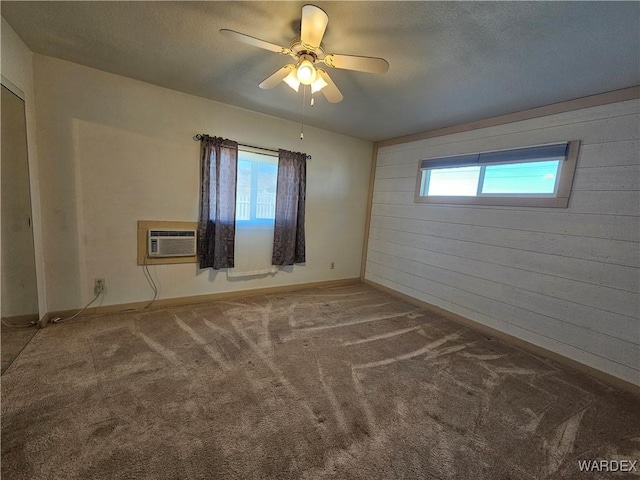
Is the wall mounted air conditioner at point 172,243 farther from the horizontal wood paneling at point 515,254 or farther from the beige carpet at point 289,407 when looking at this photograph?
the horizontal wood paneling at point 515,254

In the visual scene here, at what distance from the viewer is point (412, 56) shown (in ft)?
6.29

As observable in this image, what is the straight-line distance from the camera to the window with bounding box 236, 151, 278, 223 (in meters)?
3.33

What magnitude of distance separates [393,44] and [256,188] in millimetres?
2227

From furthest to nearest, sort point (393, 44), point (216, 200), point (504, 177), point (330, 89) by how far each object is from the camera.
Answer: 1. point (216, 200)
2. point (504, 177)
3. point (330, 89)
4. point (393, 44)

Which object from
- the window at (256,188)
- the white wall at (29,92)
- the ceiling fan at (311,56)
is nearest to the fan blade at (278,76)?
the ceiling fan at (311,56)

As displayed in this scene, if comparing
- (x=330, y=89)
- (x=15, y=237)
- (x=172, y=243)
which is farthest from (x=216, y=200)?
(x=330, y=89)

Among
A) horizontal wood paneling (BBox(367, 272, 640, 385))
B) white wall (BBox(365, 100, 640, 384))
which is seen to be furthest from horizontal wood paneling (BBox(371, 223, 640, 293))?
horizontal wood paneling (BBox(367, 272, 640, 385))

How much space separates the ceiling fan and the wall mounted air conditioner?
1994 mm

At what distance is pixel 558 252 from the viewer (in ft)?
8.19

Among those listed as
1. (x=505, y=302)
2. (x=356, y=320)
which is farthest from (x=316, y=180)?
(x=505, y=302)

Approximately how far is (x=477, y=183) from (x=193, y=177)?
132 inches

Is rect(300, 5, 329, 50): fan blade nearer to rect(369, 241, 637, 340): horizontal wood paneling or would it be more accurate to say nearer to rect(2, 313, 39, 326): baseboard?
rect(369, 241, 637, 340): horizontal wood paneling

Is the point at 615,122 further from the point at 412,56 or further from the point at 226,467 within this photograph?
the point at 226,467

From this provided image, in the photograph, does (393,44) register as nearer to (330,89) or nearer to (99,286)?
(330,89)
